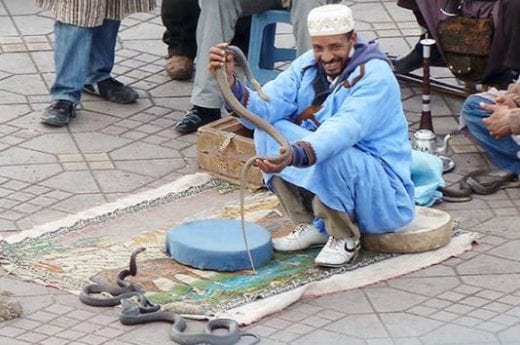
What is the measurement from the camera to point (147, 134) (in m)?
8.05

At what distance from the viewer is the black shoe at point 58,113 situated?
8.08 meters

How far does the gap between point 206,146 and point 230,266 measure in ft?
4.34

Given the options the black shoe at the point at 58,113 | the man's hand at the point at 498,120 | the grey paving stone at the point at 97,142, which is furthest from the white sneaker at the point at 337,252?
the black shoe at the point at 58,113

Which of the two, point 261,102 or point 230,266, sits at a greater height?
point 261,102

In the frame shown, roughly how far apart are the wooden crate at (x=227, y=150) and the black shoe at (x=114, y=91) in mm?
1004

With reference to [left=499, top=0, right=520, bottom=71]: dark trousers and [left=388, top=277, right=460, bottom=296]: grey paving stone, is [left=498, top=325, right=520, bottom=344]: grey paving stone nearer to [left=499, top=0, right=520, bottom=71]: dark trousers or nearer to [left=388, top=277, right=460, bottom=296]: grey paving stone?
[left=388, top=277, right=460, bottom=296]: grey paving stone

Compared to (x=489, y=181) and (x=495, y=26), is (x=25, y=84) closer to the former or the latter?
(x=495, y=26)

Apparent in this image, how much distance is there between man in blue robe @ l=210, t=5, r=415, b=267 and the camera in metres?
6.20

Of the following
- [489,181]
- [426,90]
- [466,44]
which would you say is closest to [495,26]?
[466,44]

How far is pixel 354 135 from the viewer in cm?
611

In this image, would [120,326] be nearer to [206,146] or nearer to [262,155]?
[262,155]

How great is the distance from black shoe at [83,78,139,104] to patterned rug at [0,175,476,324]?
4.66 feet

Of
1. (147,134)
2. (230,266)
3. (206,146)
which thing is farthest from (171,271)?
(147,134)

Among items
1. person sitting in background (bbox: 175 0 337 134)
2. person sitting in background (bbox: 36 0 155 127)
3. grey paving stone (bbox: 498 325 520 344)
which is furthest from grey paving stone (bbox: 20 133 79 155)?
grey paving stone (bbox: 498 325 520 344)
